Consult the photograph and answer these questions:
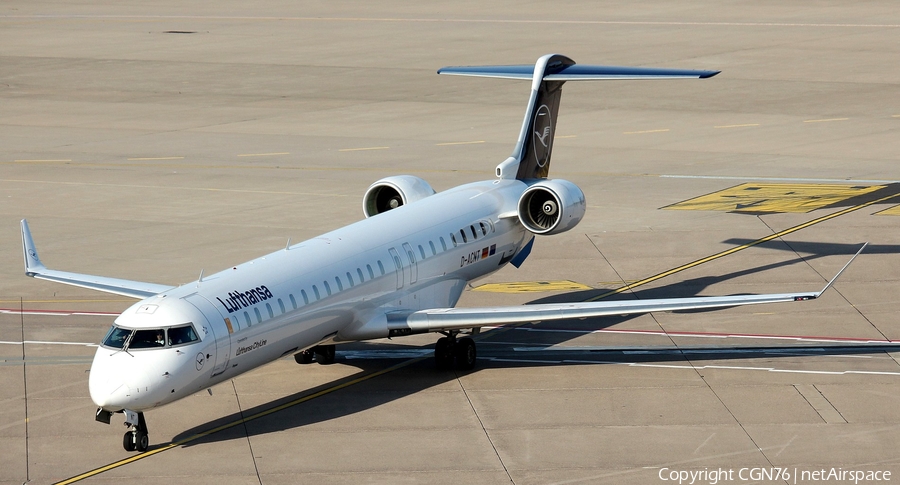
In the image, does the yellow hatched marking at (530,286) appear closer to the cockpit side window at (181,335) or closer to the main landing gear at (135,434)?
the cockpit side window at (181,335)

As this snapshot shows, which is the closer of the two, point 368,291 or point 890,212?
point 368,291

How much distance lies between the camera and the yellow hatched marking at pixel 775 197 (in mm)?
38750

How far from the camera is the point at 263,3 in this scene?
91.0 metres

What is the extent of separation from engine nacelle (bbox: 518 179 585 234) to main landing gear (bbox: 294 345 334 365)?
5.42 m

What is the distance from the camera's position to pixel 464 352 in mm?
25016

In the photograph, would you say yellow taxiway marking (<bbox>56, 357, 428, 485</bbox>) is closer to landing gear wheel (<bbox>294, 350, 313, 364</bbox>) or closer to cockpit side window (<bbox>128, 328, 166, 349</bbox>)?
landing gear wheel (<bbox>294, 350, 313, 364</bbox>)

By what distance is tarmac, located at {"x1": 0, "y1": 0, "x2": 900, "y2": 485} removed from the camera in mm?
21188

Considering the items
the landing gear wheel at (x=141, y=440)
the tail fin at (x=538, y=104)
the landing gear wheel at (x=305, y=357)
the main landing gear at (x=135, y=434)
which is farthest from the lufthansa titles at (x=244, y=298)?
the tail fin at (x=538, y=104)

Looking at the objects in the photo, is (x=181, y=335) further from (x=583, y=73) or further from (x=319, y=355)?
(x=583, y=73)

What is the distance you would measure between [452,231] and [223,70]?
3965 cm

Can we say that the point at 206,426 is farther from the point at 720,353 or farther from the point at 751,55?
the point at 751,55

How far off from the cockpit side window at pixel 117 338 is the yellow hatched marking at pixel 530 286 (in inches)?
473

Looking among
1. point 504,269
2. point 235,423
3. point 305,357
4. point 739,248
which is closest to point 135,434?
point 235,423

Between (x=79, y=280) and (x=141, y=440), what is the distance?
583 cm
